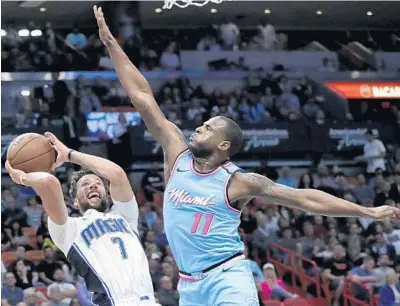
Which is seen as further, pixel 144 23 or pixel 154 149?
pixel 144 23

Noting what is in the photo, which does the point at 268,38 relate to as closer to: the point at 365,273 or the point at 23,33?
the point at 23,33

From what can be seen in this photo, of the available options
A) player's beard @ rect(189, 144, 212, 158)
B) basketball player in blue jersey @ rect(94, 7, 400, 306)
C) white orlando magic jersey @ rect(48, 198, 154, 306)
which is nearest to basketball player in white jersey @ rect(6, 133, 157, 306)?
white orlando magic jersey @ rect(48, 198, 154, 306)

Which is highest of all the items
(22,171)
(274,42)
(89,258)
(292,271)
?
(274,42)

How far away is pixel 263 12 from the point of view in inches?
951

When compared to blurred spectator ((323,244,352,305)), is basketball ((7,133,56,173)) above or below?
above

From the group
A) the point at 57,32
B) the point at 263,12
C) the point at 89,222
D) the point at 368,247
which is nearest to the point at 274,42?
the point at 263,12

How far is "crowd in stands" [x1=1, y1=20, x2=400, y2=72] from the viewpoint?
807 inches

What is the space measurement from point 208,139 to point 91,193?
2.92 ft

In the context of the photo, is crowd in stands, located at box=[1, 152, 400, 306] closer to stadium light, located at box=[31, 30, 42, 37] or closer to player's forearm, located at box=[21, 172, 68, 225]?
stadium light, located at box=[31, 30, 42, 37]

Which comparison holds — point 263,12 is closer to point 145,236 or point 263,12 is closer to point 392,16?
point 392,16

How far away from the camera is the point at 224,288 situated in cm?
617

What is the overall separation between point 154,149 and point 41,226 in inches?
144

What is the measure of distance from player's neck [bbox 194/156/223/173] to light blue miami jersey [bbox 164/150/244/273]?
5 centimetres

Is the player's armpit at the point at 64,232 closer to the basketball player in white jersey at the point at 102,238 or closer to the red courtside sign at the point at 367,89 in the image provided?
the basketball player in white jersey at the point at 102,238
